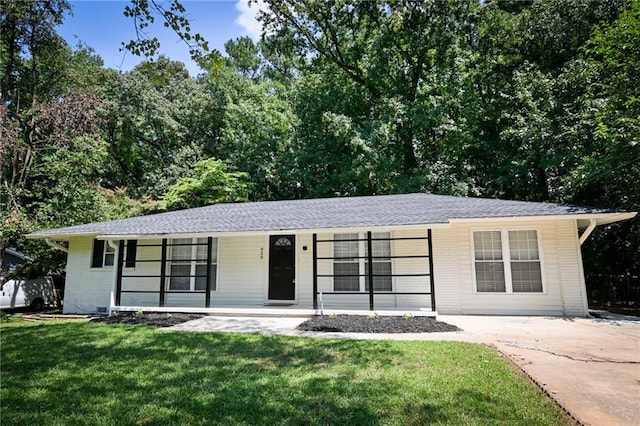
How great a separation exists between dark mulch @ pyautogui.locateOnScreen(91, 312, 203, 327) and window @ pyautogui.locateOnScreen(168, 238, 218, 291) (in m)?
1.89

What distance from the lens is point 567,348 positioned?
6.26m

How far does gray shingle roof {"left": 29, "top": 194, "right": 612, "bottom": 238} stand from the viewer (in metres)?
10.2

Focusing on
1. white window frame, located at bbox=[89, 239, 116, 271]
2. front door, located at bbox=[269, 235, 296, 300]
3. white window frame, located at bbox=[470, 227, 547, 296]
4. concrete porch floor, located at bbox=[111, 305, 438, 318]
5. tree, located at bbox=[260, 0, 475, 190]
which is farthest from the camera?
tree, located at bbox=[260, 0, 475, 190]

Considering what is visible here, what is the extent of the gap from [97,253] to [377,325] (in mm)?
10292

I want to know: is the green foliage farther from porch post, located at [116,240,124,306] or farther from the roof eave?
the roof eave

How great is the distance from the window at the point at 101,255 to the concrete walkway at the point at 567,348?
5.29 meters

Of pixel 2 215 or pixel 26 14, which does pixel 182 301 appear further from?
pixel 26 14

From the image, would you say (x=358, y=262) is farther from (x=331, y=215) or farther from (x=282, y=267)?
(x=282, y=267)

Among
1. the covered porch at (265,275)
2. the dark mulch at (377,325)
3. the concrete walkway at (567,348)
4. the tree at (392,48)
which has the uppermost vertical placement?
the tree at (392,48)

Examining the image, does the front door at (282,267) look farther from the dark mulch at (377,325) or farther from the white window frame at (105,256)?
the white window frame at (105,256)

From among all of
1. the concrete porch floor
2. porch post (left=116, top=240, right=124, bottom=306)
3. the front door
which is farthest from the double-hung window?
the front door

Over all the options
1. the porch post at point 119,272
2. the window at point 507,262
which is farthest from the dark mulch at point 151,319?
the window at point 507,262

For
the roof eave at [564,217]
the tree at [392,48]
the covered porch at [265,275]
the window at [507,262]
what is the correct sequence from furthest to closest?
the tree at [392,48], the covered porch at [265,275], the window at [507,262], the roof eave at [564,217]

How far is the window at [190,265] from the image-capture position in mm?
12453
